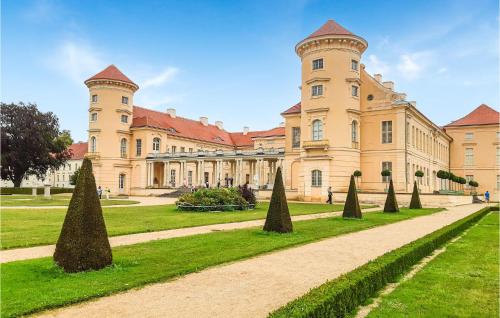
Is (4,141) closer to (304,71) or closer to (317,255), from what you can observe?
(304,71)

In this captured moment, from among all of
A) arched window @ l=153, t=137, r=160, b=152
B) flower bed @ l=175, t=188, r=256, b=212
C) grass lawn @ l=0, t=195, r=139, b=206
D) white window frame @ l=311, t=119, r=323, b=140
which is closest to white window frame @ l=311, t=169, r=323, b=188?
white window frame @ l=311, t=119, r=323, b=140

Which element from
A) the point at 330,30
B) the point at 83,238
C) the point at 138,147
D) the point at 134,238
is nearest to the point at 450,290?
the point at 83,238

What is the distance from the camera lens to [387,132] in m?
37.1

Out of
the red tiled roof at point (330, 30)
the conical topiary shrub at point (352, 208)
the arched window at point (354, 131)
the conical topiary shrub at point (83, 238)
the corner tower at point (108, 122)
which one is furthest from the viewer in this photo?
the corner tower at point (108, 122)

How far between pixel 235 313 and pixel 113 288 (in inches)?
87.3

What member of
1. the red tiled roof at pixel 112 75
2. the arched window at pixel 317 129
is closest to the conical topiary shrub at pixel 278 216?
the arched window at pixel 317 129

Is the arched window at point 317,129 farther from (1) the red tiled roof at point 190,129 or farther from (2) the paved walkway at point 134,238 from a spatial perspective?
(2) the paved walkway at point 134,238

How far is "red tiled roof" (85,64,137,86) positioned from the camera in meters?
50.1

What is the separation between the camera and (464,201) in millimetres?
37406

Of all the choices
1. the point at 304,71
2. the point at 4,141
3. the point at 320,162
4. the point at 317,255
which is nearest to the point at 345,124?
the point at 320,162

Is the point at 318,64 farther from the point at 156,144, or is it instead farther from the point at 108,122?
the point at 108,122

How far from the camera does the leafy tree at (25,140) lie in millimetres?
48312

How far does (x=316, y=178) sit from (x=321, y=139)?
348cm

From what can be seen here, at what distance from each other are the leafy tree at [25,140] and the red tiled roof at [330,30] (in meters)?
33.8
